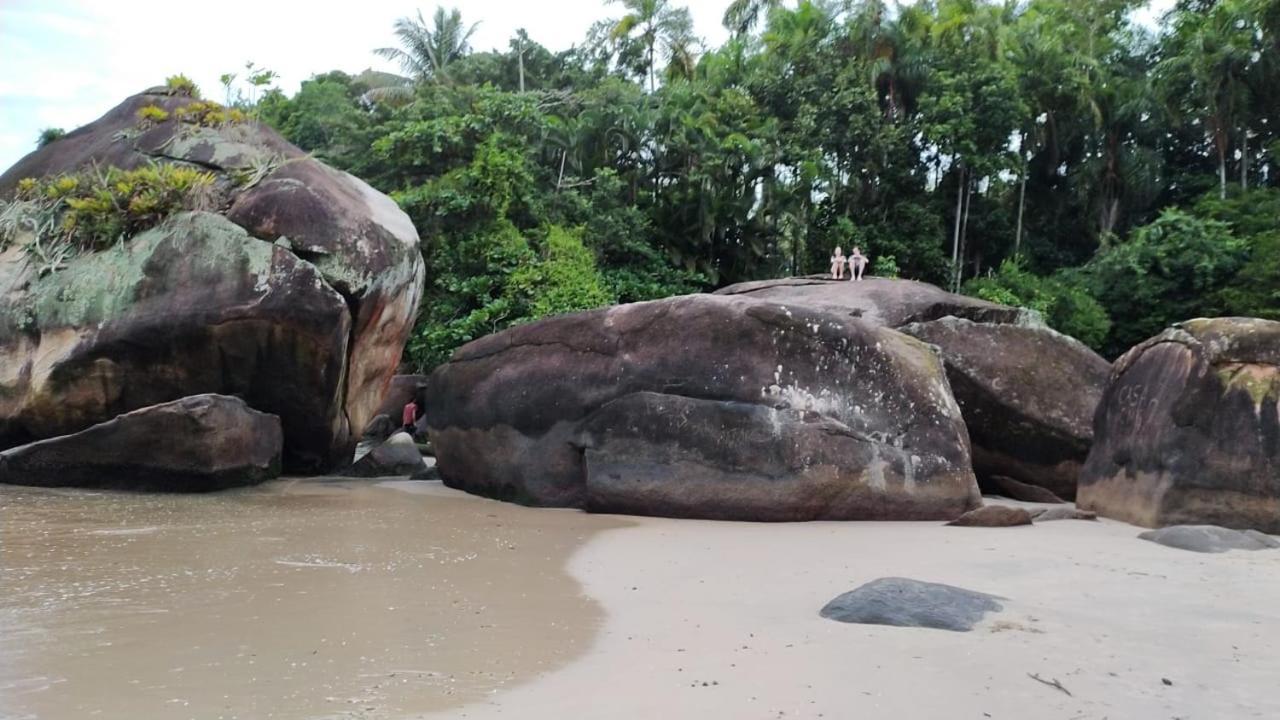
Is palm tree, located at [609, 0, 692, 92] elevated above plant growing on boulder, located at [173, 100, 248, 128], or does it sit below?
above

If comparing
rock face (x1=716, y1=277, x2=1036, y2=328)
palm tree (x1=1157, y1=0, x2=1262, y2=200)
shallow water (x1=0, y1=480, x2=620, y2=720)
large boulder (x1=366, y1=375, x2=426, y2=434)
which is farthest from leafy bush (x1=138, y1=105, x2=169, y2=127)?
palm tree (x1=1157, y1=0, x2=1262, y2=200)

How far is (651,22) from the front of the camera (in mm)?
30281

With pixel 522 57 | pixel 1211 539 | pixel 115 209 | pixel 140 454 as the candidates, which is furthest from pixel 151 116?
pixel 522 57

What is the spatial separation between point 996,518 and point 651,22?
1004 inches

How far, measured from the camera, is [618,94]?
2428 cm

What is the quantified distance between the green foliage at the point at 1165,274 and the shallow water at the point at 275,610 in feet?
62.4

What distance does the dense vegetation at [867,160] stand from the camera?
19578mm

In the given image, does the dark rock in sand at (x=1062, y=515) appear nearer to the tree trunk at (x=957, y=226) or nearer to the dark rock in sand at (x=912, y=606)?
the dark rock in sand at (x=912, y=606)

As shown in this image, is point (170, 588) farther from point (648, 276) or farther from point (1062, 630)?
point (648, 276)

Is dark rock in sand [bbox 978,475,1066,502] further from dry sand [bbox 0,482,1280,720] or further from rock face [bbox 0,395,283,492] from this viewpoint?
rock face [bbox 0,395,283,492]

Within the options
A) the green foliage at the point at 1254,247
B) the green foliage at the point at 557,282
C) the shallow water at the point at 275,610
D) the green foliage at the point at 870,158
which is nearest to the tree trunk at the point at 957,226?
the green foliage at the point at 870,158

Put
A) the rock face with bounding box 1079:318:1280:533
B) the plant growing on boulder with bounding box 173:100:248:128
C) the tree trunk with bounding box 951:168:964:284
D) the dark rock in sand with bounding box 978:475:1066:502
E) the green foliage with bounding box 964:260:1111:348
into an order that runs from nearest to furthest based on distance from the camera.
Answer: the rock face with bounding box 1079:318:1280:533 < the dark rock in sand with bounding box 978:475:1066:502 < the plant growing on boulder with bounding box 173:100:248:128 < the green foliage with bounding box 964:260:1111:348 < the tree trunk with bounding box 951:168:964:284

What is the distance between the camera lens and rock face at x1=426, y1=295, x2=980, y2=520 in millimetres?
7781

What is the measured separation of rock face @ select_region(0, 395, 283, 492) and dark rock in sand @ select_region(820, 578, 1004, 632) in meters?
6.50
